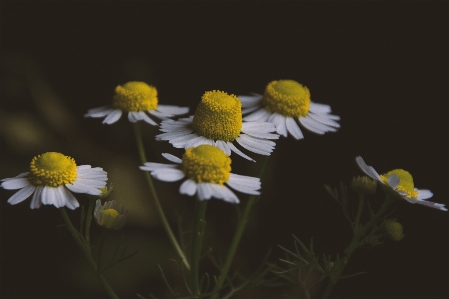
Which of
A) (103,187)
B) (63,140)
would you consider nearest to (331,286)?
(103,187)

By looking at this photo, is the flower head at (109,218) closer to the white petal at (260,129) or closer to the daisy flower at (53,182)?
the daisy flower at (53,182)

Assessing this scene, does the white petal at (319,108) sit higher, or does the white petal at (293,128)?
the white petal at (293,128)

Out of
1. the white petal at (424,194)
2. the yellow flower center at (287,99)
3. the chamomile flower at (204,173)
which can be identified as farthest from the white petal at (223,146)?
the white petal at (424,194)

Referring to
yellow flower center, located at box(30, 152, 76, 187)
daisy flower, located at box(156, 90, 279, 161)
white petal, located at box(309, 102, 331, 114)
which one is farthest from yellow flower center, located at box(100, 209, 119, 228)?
white petal, located at box(309, 102, 331, 114)

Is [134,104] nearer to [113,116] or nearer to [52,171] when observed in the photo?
[113,116]

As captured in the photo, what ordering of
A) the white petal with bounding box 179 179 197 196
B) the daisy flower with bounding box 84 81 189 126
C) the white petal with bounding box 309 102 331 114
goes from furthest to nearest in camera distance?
the white petal with bounding box 309 102 331 114, the daisy flower with bounding box 84 81 189 126, the white petal with bounding box 179 179 197 196

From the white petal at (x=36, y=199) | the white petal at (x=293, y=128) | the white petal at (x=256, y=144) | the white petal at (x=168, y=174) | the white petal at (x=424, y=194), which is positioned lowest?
the white petal at (x=424, y=194)

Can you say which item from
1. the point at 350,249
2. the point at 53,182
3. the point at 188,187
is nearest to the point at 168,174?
the point at 188,187

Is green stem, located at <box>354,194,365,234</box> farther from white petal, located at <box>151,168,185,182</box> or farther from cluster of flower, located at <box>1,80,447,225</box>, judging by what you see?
white petal, located at <box>151,168,185,182</box>

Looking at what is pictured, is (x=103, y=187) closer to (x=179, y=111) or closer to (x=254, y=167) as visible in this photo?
(x=179, y=111)
